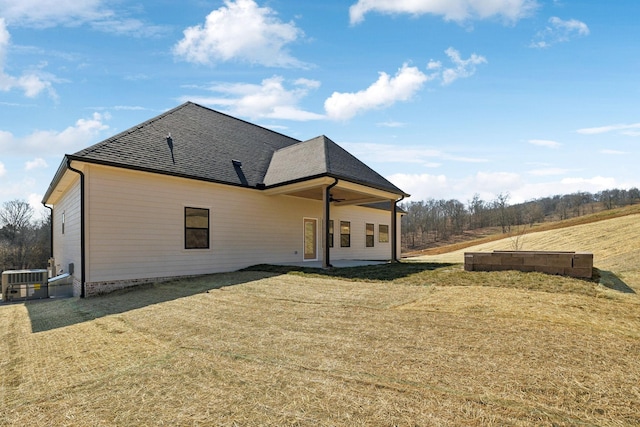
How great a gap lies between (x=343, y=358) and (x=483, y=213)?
51262 millimetres

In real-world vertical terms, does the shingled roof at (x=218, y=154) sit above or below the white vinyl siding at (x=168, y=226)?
above

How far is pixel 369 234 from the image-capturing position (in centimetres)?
1794

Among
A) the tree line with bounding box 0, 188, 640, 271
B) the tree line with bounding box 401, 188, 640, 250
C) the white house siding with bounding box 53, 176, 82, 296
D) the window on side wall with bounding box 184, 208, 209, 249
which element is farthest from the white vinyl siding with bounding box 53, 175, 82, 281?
the tree line with bounding box 401, 188, 640, 250

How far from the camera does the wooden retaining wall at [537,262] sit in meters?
6.78

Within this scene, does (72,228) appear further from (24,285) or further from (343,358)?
(343,358)

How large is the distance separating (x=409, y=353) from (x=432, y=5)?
846cm

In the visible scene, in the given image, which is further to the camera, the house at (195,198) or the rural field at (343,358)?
the house at (195,198)

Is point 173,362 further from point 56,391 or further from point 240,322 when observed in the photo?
point 240,322

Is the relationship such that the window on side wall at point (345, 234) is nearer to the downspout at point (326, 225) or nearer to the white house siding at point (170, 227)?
the white house siding at point (170, 227)

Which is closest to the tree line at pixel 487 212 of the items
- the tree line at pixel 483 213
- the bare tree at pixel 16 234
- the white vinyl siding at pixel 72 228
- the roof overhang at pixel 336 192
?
the tree line at pixel 483 213

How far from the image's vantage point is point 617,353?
3314 millimetres

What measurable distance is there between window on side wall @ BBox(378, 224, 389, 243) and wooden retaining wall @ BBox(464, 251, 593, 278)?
10.8m

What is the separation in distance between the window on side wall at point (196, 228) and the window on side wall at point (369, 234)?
9.66m

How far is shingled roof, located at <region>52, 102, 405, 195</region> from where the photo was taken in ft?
29.9
